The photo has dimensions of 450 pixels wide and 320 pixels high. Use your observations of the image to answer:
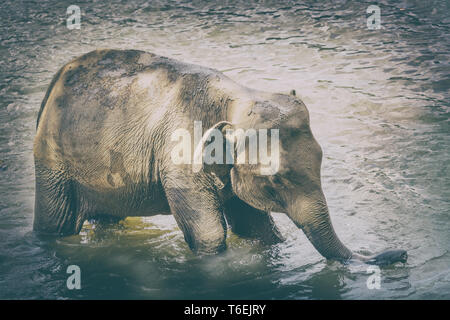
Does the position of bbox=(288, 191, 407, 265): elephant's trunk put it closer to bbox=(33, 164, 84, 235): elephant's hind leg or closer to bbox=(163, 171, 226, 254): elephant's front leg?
bbox=(163, 171, 226, 254): elephant's front leg

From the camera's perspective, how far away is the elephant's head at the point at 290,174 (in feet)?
19.3

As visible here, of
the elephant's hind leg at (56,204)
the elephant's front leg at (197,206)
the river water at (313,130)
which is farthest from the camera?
the elephant's hind leg at (56,204)

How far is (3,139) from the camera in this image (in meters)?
11.2

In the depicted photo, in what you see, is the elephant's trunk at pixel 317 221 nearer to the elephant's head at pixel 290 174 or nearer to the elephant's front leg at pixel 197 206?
the elephant's head at pixel 290 174

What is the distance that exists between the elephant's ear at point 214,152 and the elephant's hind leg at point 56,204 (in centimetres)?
176

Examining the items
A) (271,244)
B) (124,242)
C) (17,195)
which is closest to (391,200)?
(271,244)

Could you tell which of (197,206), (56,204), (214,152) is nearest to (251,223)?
(197,206)

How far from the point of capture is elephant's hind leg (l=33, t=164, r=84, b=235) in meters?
7.18

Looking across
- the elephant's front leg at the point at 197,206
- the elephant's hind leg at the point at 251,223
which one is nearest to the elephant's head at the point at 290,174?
the elephant's front leg at the point at 197,206

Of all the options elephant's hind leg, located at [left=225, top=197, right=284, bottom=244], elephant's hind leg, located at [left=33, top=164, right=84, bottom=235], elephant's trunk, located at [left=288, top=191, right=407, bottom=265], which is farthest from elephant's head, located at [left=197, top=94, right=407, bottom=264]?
elephant's hind leg, located at [left=33, top=164, right=84, bottom=235]

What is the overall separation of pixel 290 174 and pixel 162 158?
1284mm

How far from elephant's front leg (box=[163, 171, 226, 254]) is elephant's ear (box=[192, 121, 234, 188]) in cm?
18

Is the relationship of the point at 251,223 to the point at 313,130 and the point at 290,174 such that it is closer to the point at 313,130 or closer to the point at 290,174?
the point at 290,174

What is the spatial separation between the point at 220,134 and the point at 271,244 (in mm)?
1860
